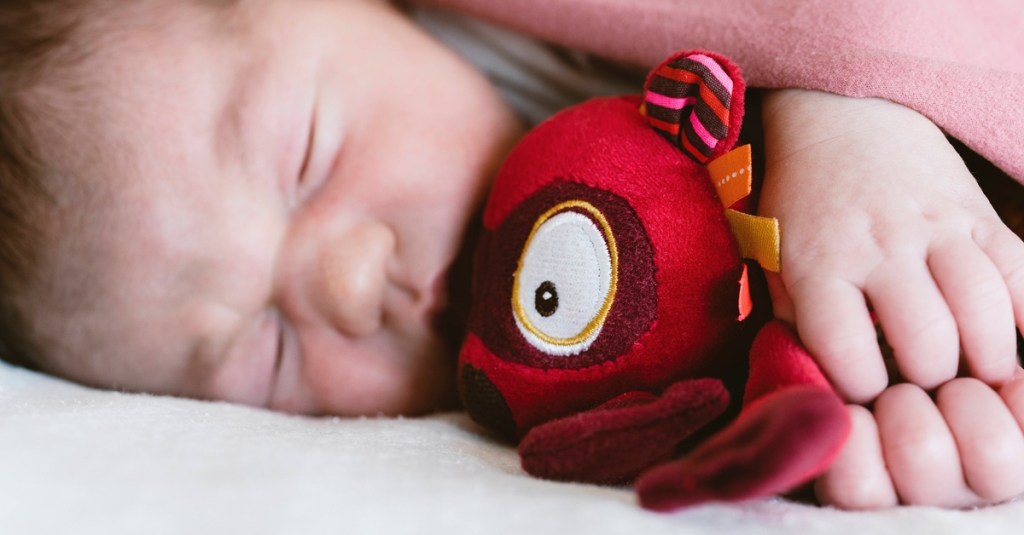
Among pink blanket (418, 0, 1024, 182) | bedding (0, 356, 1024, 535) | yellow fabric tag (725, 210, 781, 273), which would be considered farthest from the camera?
pink blanket (418, 0, 1024, 182)

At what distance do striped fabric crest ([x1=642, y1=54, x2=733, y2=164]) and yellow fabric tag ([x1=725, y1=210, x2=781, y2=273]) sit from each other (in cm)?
6

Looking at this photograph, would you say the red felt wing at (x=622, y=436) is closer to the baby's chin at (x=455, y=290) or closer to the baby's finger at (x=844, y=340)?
the baby's finger at (x=844, y=340)

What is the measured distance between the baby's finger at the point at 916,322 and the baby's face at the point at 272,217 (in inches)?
19.1

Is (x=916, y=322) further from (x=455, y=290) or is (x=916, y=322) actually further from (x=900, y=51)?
(x=455, y=290)

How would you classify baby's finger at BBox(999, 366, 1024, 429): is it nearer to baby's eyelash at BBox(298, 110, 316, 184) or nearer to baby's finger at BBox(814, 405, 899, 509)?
baby's finger at BBox(814, 405, 899, 509)

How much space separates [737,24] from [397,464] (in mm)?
555

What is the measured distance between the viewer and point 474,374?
0.72m

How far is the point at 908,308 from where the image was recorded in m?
0.51

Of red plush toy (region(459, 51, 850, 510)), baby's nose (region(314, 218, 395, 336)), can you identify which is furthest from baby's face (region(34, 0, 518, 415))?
red plush toy (region(459, 51, 850, 510))

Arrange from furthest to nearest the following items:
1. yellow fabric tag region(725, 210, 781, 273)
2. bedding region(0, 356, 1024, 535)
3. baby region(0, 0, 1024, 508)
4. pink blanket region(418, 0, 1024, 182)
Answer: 1. baby region(0, 0, 1024, 508)
2. pink blanket region(418, 0, 1024, 182)
3. yellow fabric tag region(725, 210, 781, 273)
4. bedding region(0, 356, 1024, 535)

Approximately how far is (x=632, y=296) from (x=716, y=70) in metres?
0.18

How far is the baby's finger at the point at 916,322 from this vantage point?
0.50m

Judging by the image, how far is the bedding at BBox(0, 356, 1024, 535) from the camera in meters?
0.43

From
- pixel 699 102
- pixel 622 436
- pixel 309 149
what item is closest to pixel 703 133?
pixel 699 102
